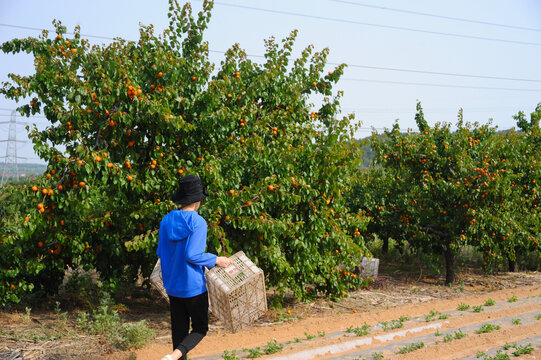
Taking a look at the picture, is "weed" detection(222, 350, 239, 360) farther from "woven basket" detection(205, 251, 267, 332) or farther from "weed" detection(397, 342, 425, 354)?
"weed" detection(397, 342, 425, 354)

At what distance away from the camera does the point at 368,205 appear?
10.9 m

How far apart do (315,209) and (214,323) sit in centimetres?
226

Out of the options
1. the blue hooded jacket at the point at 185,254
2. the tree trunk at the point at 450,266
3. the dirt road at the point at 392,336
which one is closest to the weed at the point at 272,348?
the dirt road at the point at 392,336

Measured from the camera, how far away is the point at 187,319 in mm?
4035

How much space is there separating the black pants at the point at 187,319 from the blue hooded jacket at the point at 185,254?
0.08 metres

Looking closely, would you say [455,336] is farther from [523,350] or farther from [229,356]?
[229,356]

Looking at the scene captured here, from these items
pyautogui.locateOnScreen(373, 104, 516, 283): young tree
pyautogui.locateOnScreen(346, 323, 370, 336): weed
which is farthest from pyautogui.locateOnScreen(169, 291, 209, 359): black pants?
pyautogui.locateOnScreen(373, 104, 516, 283): young tree

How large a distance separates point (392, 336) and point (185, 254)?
333 centimetres

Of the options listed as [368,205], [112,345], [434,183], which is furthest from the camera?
[368,205]

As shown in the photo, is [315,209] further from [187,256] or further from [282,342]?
[187,256]

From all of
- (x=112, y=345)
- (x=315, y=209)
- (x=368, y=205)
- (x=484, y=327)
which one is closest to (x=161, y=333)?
(x=112, y=345)

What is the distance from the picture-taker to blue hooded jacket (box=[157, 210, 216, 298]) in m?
3.74

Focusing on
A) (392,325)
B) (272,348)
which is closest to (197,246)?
(272,348)

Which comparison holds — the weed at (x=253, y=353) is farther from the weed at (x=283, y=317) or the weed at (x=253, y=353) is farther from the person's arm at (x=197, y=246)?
the weed at (x=283, y=317)
